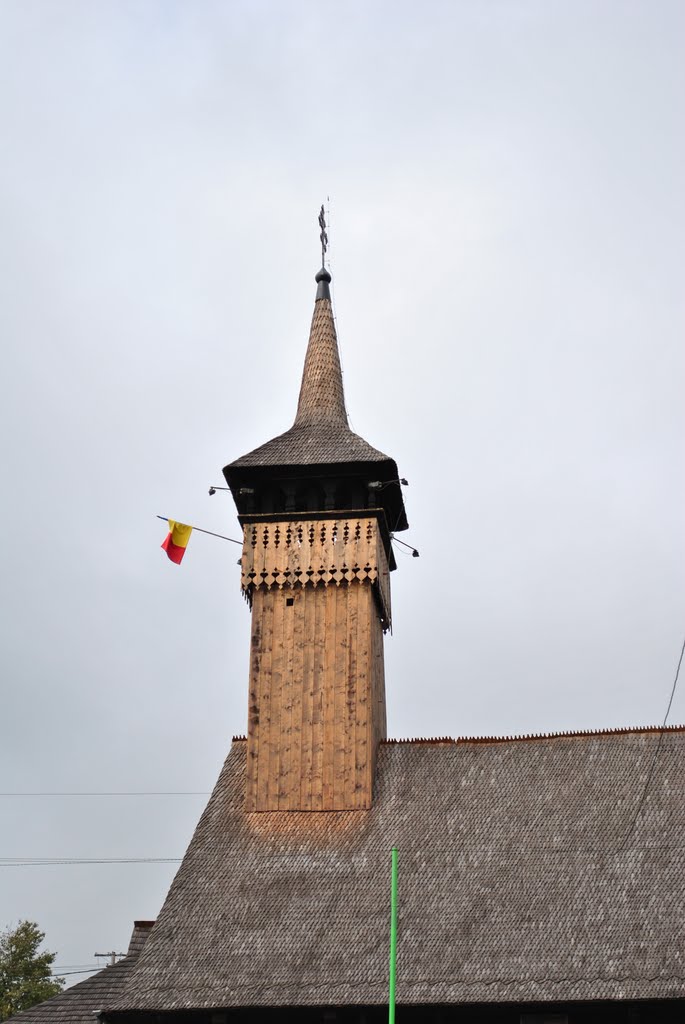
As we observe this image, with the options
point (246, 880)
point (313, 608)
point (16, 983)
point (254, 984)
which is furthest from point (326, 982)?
point (16, 983)

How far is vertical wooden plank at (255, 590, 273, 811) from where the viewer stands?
31.6 meters

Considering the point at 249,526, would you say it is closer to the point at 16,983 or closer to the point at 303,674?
the point at 303,674

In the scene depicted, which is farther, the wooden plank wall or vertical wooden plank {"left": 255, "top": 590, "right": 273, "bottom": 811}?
vertical wooden plank {"left": 255, "top": 590, "right": 273, "bottom": 811}

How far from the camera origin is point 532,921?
26891mm

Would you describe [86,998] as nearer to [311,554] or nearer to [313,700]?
[313,700]

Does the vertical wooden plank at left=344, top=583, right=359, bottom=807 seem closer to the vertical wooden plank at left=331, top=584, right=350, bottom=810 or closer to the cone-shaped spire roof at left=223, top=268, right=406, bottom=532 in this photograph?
the vertical wooden plank at left=331, top=584, right=350, bottom=810

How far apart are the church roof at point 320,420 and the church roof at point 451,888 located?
7726 millimetres

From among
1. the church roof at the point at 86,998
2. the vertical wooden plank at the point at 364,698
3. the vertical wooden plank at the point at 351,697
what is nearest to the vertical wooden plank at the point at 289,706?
the vertical wooden plank at the point at 351,697

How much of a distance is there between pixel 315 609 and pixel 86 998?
10.5m

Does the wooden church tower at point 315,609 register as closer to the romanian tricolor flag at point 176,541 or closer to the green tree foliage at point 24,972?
the romanian tricolor flag at point 176,541

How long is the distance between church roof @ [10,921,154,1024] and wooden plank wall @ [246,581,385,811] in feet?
15.0

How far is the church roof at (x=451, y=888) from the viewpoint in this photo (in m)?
25.9

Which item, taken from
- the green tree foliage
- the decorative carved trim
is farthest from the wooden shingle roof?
the green tree foliage

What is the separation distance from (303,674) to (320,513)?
433 cm
